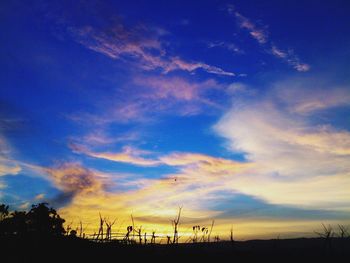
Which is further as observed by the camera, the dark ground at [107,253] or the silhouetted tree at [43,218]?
the silhouetted tree at [43,218]

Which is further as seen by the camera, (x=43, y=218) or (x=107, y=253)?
(x=43, y=218)

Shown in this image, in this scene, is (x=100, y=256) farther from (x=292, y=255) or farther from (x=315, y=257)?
(x=315, y=257)

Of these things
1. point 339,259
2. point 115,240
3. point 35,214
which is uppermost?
point 35,214

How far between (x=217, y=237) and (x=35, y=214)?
36.0 meters

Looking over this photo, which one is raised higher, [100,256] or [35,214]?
[35,214]

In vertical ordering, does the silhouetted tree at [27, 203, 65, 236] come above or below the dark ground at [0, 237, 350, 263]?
above

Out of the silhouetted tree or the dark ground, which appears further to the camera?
the silhouetted tree

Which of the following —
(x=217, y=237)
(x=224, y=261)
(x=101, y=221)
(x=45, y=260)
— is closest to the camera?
(x=45, y=260)

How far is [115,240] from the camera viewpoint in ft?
64.6

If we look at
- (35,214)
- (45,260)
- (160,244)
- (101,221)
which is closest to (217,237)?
(160,244)

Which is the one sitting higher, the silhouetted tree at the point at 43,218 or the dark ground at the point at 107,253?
the silhouetted tree at the point at 43,218

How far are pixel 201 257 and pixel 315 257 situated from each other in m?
7.68

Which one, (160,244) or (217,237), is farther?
(217,237)

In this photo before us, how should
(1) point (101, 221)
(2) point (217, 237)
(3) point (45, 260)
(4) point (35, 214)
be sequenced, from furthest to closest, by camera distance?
(4) point (35, 214) < (2) point (217, 237) < (1) point (101, 221) < (3) point (45, 260)
